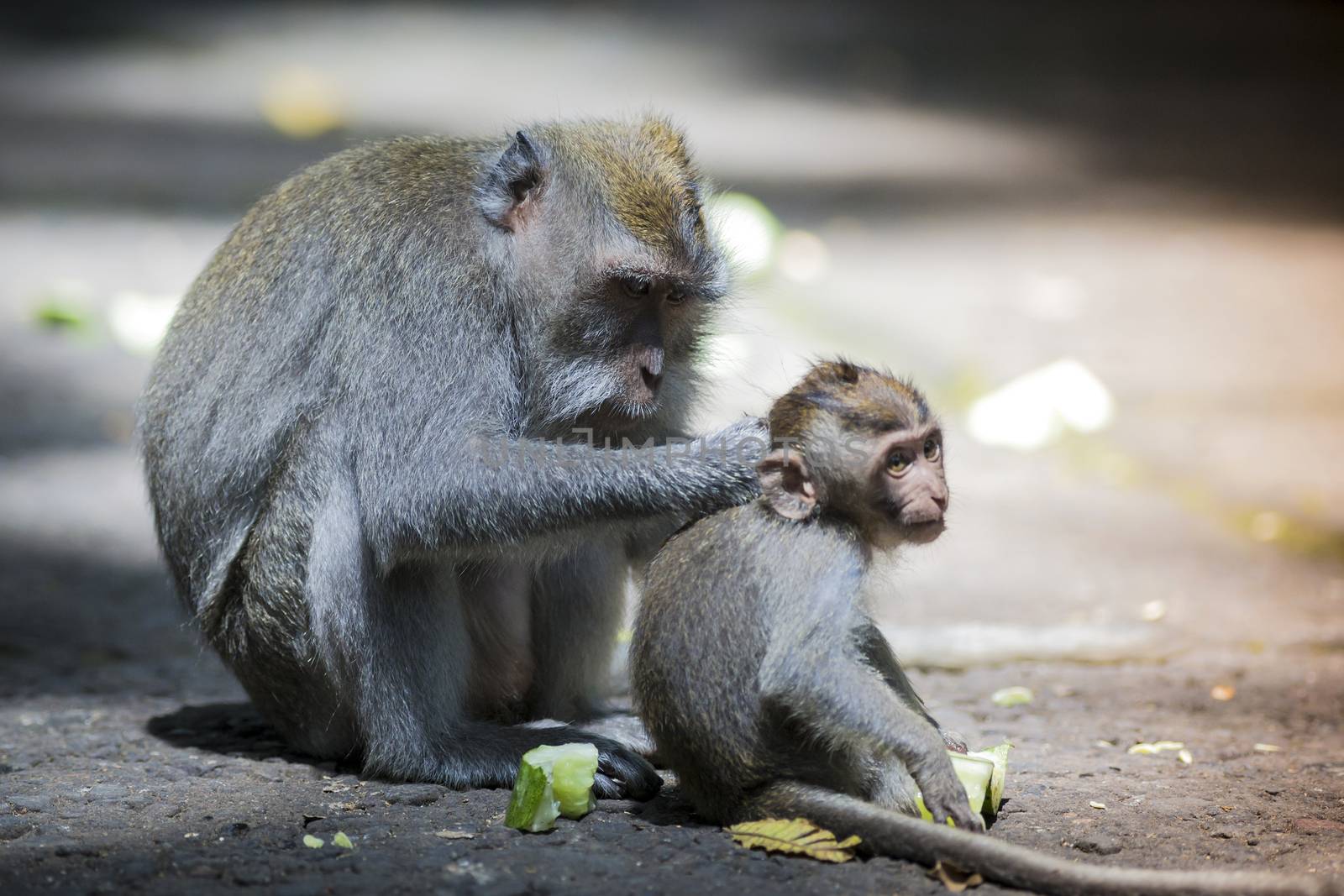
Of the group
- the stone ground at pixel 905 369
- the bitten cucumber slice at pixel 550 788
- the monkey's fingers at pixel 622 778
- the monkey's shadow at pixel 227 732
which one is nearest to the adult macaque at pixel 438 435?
the monkey's fingers at pixel 622 778

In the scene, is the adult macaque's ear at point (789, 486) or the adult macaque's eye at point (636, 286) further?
the adult macaque's eye at point (636, 286)

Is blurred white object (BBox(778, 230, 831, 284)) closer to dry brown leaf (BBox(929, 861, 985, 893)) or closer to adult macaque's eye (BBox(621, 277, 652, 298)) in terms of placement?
adult macaque's eye (BBox(621, 277, 652, 298))

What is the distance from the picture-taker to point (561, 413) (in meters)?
4.98

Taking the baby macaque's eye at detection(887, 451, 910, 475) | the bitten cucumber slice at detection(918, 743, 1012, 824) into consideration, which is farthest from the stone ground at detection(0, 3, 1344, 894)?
the baby macaque's eye at detection(887, 451, 910, 475)

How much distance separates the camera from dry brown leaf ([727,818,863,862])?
4.05 m

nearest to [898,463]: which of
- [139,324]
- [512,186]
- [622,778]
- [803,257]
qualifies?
[622,778]

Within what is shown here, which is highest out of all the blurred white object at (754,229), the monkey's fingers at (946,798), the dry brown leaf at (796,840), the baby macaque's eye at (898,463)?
the blurred white object at (754,229)

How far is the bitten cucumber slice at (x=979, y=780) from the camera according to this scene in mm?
4293

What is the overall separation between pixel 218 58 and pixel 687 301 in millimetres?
14295

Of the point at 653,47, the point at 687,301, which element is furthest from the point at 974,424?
the point at 653,47

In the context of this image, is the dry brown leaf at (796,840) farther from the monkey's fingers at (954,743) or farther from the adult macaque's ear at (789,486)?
the adult macaque's ear at (789,486)

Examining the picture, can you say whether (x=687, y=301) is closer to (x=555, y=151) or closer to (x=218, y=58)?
(x=555, y=151)

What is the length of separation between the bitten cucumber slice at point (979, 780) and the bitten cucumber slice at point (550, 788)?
2.99ft

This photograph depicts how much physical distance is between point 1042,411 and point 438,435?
5.25m
